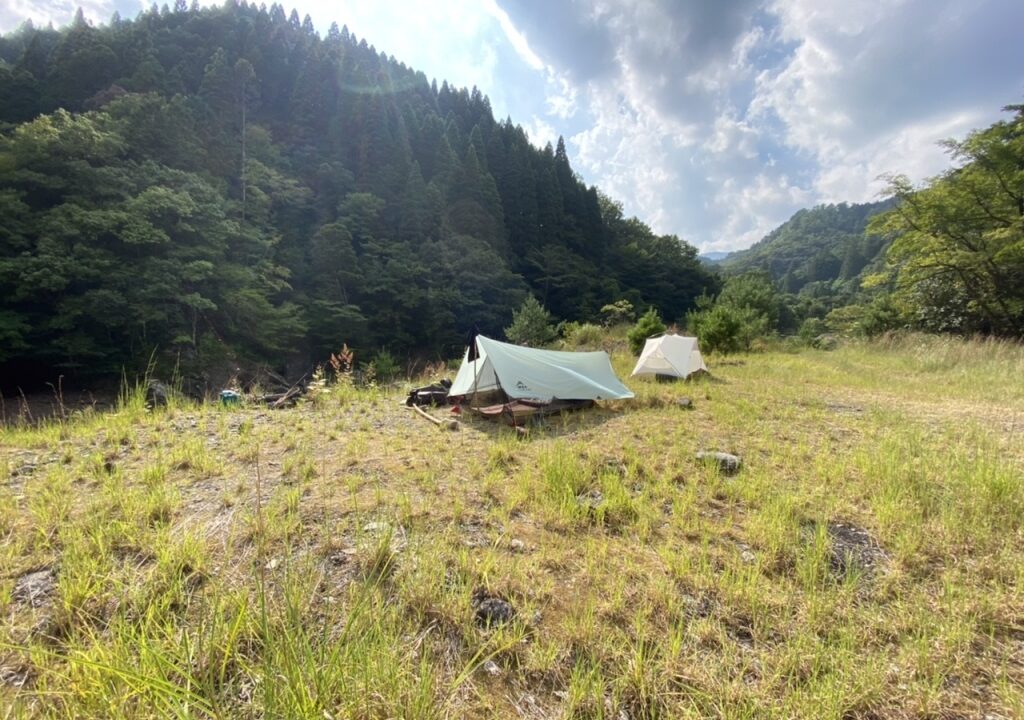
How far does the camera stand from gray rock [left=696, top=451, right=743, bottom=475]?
3361mm

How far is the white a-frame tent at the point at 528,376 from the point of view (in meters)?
5.55

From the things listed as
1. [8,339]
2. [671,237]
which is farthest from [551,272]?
[8,339]

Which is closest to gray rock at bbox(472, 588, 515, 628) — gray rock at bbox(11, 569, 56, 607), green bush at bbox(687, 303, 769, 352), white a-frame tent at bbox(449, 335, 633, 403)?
gray rock at bbox(11, 569, 56, 607)

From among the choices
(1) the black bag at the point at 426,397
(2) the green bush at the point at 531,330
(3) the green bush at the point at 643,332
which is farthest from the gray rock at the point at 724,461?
(2) the green bush at the point at 531,330

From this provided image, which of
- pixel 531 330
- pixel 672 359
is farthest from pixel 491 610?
pixel 531 330

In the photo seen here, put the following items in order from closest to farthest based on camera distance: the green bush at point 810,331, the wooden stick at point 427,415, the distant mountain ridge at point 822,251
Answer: the wooden stick at point 427,415, the green bush at point 810,331, the distant mountain ridge at point 822,251

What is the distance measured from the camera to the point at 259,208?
20.4m

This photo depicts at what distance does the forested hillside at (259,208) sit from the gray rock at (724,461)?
17.0 m

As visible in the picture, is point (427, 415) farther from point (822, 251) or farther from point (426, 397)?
point (822, 251)

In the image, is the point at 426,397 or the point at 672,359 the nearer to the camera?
the point at 426,397

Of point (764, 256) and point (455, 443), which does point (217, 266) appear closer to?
point (455, 443)

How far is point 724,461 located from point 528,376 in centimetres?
286

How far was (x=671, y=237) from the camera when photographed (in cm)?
4644

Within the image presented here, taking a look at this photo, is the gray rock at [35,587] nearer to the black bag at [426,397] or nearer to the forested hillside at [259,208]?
the black bag at [426,397]
